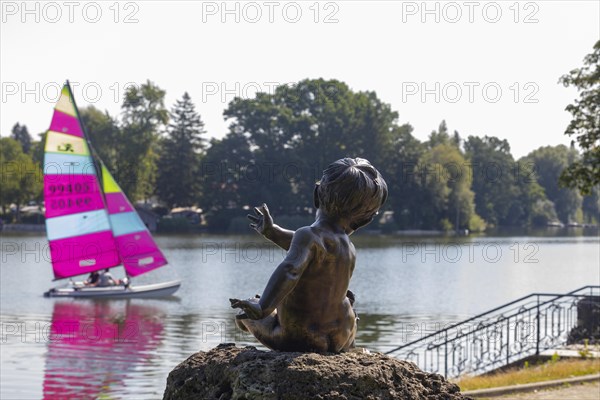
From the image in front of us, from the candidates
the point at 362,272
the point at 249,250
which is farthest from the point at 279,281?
the point at 249,250

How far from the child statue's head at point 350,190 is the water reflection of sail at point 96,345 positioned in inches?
483

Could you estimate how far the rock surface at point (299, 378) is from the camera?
436 centimetres

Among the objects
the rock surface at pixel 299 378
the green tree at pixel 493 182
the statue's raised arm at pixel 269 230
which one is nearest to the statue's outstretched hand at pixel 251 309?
the rock surface at pixel 299 378

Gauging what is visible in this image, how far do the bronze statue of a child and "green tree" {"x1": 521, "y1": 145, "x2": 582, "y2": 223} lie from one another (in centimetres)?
10635

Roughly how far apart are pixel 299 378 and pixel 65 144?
99.5 ft

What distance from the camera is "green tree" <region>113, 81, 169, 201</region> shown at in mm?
85125

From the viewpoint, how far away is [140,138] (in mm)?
87750

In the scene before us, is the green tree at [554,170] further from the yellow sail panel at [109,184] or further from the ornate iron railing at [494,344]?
the ornate iron railing at [494,344]

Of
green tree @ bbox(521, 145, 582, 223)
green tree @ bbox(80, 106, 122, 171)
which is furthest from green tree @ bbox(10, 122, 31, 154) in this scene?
green tree @ bbox(521, 145, 582, 223)

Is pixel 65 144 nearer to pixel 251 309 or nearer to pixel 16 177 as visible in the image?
pixel 251 309

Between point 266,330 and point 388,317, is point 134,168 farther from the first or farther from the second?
point 266,330

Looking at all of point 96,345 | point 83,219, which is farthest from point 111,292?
point 96,345

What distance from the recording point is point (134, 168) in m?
85.2

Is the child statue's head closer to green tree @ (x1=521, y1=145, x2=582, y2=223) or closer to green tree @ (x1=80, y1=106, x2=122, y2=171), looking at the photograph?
green tree @ (x1=80, y1=106, x2=122, y2=171)
